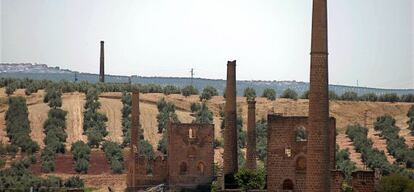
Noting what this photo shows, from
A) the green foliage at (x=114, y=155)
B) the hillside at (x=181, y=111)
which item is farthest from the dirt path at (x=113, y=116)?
the green foliage at (x=114, y=155)

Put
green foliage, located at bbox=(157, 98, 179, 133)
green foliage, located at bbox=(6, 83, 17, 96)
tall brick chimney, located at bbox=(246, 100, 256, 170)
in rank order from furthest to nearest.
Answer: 1. green foliage, located at bbox=(6, 83, 17, 96)
2. green foliage, located at bbox=(157, 98, 179, 133)
3. tall brick chimney, located at bbox=(246, 100, 256, 170)

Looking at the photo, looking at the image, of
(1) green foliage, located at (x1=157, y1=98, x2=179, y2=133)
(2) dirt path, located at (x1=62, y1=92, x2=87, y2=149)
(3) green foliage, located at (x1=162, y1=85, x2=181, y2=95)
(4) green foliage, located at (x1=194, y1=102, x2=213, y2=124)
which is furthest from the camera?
(3) green foliage, located at (x1=162, y1=85, x2=181, y2=95)

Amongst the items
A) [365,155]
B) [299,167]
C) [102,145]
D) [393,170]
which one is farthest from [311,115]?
[102,145]

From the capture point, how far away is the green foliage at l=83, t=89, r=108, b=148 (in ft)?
239

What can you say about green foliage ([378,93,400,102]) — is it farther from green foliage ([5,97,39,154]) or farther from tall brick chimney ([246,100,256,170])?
tall brick chimney ([246,100,256,170])

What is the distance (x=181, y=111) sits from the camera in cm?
8612

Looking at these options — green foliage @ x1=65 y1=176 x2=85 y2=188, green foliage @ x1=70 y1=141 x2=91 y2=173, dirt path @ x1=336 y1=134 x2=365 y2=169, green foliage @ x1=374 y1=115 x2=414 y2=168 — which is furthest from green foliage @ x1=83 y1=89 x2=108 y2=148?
green foliage @ x1=374 y1=115 x2=414 y2=168

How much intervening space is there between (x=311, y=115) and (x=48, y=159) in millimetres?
39370

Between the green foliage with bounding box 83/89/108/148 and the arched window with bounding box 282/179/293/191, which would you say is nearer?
the arched window with bounding box 282/179/293/191

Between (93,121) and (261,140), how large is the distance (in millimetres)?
16377

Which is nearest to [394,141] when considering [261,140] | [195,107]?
[261,140]

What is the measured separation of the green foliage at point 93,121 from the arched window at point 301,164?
35145mm

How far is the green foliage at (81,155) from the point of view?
6450cm

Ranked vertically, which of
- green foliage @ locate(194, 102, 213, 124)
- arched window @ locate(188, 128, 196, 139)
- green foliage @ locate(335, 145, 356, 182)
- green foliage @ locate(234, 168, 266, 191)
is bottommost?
green foliage @ locate(335, 145, 356, 182)
